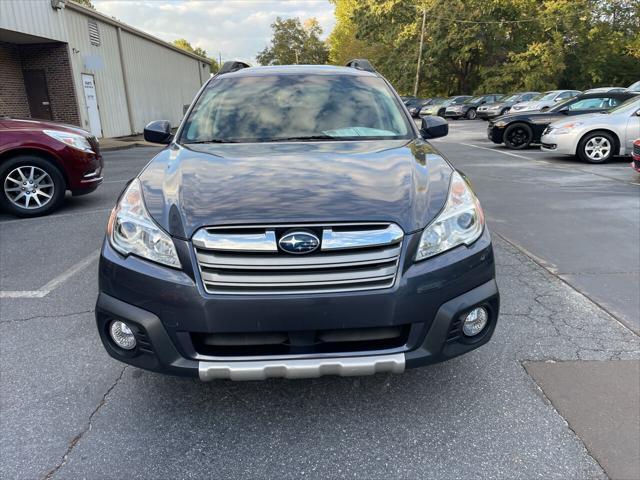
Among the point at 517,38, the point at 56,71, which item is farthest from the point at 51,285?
the point at 517,38

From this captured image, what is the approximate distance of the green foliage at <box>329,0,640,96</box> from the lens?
126ft

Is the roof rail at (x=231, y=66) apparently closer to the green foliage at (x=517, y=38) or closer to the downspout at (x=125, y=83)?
the downspout at (x=125, y=83)

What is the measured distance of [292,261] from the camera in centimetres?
210

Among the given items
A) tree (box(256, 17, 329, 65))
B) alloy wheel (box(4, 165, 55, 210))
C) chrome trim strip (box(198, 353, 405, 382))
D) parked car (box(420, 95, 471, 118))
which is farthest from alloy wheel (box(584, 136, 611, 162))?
tree (box(256, 17, 329, 65))

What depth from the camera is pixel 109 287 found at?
2283 millimetres

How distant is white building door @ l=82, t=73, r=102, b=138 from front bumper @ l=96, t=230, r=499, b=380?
17.7 metres

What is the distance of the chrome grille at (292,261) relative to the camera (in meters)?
2.10

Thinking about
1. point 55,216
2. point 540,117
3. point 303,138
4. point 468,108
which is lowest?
point 468,108

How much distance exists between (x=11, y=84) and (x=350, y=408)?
59.7 ft

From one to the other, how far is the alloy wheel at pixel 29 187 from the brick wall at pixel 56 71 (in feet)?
38.1

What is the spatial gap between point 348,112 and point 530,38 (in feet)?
146

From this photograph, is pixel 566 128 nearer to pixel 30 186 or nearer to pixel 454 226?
pixel 454 226

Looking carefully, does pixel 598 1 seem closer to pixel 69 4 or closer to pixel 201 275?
pixel 69 4

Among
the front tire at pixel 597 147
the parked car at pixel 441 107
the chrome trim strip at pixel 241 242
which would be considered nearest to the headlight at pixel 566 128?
the front tire at pixel 597 147
